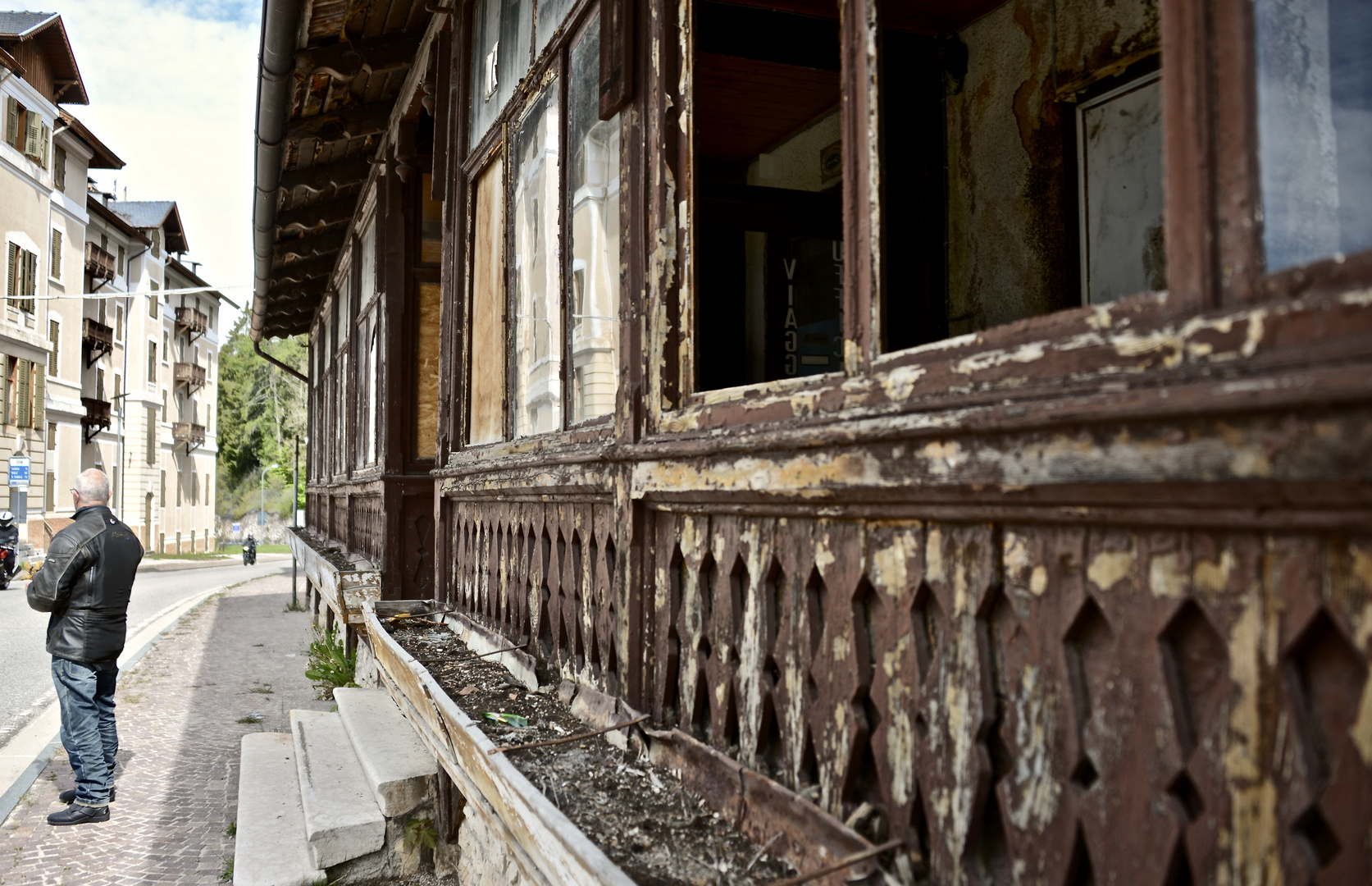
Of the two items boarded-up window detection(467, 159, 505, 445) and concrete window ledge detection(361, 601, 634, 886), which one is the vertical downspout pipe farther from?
concrete window ledge detection(361, 601, 634, 886)

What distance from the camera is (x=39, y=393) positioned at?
27938mm

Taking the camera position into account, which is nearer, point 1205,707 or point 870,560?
point 1205,707

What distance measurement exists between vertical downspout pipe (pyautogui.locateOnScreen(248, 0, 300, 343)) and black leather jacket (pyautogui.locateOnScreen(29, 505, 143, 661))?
Result: 3.08 metres

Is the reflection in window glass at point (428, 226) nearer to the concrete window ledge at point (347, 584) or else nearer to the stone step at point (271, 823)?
the concrete window ledge at point (347, 584)

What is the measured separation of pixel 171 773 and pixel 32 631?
339 inches

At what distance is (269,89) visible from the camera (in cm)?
668

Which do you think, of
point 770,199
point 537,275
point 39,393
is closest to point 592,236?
point 537,275

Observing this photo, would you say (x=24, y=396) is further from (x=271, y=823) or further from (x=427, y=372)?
(x=271, y=823)

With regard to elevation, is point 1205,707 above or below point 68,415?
below

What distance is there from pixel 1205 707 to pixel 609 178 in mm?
2796

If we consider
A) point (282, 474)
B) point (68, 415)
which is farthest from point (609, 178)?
point (282, 474)

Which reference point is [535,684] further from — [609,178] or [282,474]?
[282,474]

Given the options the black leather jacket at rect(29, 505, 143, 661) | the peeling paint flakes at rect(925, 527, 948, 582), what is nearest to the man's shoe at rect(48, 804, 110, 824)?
the black leather jacket at rect(29, 505, 143, 661)

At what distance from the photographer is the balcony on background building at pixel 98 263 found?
33.9 meters
